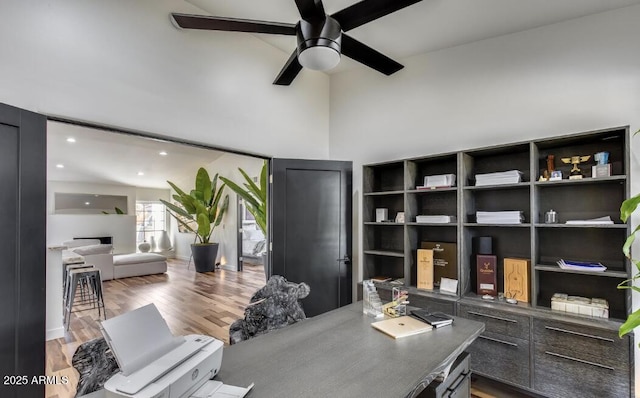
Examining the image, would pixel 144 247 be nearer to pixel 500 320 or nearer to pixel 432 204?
pixel 432 204

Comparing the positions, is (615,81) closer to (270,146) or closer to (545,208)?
(545,208)

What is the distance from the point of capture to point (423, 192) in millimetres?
3076

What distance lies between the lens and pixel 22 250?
5.67 ft

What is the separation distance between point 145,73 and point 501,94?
297 cm

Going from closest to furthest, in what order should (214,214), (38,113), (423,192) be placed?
(38,113) < (423,192) < (214,214)

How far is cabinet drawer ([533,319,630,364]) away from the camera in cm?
194

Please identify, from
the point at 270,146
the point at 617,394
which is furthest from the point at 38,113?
the point at 617,394

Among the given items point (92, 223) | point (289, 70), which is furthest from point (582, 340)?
point (92, 223)

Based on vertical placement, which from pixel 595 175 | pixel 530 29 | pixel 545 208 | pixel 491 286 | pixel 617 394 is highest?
pixel 530 29

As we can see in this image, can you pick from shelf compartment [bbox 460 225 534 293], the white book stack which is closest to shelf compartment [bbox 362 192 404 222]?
the white book stack

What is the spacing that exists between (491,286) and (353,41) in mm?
2234

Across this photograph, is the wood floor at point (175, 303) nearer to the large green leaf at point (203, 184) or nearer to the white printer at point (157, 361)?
the white printer at point (157, 361)

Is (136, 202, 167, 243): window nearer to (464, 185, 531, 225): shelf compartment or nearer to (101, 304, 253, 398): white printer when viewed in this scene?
(464, 185, 531, 225): shelf compartment

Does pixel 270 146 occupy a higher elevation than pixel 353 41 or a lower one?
lower
